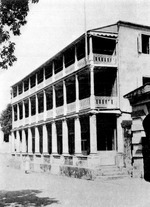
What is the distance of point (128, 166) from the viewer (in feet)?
64.5

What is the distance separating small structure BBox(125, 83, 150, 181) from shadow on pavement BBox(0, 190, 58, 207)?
534 cm

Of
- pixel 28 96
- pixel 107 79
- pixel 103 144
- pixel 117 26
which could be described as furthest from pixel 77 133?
pixel 28 96

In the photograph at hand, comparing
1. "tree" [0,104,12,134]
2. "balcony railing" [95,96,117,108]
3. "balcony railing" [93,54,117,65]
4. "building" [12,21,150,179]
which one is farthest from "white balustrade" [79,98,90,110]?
"tree" [0,104,12,134]

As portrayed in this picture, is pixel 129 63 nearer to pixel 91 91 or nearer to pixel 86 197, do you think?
pixel 91 91

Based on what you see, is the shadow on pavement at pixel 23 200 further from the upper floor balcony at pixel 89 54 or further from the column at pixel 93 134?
the upper floor balcony at pixel 89 54

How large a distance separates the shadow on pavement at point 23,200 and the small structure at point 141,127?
5335 mm

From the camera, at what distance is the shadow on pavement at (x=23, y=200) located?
10.9m

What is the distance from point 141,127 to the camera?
15.4 meters

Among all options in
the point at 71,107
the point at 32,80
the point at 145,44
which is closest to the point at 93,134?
the point at 71,107

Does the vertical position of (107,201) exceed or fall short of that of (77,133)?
it falls short

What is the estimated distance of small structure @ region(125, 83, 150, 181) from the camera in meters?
14.9

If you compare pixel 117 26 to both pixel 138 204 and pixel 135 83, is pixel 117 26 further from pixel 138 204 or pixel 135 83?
pixel 138 204

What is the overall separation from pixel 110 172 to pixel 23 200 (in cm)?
823

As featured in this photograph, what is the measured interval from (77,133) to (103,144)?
1.97 meters
